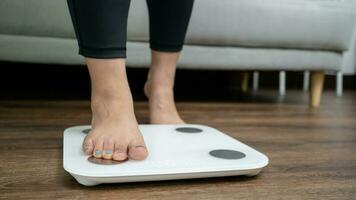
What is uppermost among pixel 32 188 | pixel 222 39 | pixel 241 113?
pixel 222 39

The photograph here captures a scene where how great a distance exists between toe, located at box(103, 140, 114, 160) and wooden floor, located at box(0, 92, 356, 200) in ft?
0.18

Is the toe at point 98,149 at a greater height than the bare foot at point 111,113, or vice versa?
the bare foot at point 111,113

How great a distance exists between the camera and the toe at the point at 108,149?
0.55 meters

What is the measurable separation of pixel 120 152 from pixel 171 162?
79mm

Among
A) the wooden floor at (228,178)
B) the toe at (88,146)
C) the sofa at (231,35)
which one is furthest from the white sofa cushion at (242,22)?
the toe at (88,146)

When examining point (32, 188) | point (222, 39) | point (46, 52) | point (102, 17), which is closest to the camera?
point (32, 188)

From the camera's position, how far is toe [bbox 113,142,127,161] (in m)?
0.55

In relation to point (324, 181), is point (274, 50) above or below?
above

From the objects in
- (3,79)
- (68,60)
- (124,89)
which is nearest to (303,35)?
(68,60)

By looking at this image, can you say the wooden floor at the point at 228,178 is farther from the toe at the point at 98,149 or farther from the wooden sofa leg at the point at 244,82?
the wooden sofa leg at the point at 244,82

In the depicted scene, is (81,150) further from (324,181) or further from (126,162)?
(324,181)

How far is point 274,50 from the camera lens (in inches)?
55.6

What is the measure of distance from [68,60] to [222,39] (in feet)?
1.78

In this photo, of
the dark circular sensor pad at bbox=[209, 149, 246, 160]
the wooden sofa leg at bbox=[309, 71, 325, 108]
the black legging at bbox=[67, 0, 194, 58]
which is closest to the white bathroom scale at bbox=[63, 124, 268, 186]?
the dark circular sensor pad at bbox=[209, 149, 246, 160]
